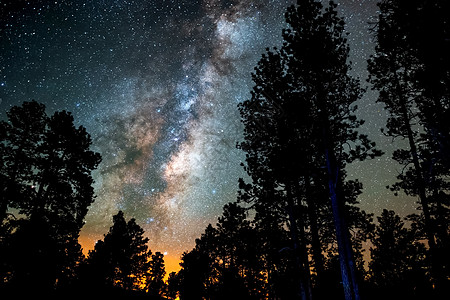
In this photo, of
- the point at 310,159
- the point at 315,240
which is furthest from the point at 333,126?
the point at 315,240

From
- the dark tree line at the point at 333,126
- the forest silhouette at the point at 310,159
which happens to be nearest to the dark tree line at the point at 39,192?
the forest silhouette at the point at 310,159

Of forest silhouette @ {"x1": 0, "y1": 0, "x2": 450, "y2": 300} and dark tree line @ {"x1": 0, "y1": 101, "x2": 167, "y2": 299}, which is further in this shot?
dark tree line @ {"x1": 0, "y1": 101, "x2": 167, "y2": 299}

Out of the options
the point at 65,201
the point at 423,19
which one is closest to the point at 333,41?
the point at 423,19

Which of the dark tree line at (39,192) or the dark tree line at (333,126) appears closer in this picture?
the dark tree line at (333,126)

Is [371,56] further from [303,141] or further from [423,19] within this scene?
[303,141]

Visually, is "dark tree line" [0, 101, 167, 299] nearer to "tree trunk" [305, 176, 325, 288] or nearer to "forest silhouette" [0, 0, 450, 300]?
"forest silhouette" [0, 0, 450, 300]

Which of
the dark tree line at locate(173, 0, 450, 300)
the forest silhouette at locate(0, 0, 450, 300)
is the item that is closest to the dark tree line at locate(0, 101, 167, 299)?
the forest silhouette at locate(0, 0, 450, 300)

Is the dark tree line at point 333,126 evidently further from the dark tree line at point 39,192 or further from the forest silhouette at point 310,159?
the dark tree line at point 39,192

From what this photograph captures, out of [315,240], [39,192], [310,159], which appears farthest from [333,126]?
[39,192]

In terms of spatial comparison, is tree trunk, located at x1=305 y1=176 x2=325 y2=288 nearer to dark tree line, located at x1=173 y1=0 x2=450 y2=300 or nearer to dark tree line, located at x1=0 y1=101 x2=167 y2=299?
dark tree line, located at x1=173 y1=0 x2=450 y2=300

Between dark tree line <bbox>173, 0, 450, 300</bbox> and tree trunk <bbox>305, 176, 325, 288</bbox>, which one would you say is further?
tree trunk <bbox>305, 176, 325, 288</bbox>

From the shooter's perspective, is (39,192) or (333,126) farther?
(39,192)

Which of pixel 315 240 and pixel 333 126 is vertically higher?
pixel 333 126

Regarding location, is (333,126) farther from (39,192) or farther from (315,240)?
(39,192)
